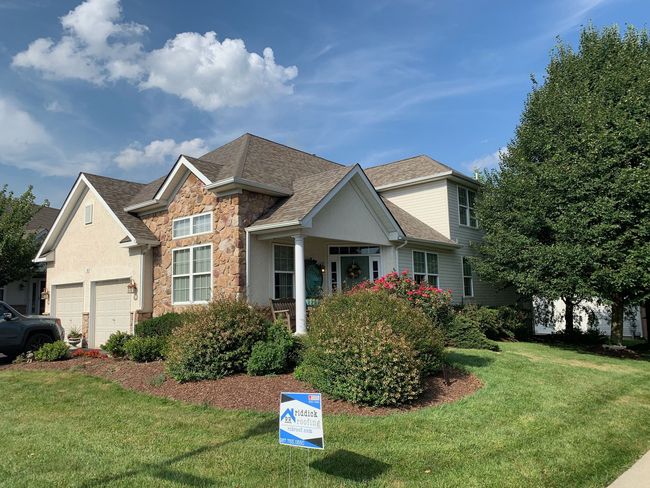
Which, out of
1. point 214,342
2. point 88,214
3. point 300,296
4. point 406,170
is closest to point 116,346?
point 214,342

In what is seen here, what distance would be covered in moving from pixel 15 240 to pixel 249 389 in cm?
1702

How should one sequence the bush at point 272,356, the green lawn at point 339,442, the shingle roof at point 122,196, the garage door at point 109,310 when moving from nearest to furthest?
the green lawn at point 339,442
the bush at point 272,356
the shingle roof at point 122,196
the garage door at point 109,310

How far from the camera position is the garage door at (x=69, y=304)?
17.4 m

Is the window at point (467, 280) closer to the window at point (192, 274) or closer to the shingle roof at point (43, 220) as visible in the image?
the window at point (192, 274)

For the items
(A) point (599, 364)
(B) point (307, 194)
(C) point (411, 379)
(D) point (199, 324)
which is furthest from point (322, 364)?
(A) point (599, 364)

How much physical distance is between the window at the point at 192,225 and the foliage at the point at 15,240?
33.2 feet

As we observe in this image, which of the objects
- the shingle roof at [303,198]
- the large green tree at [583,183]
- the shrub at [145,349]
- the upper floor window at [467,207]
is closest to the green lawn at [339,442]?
the shrub at [145,349]

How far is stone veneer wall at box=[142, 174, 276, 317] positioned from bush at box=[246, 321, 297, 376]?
2.18m

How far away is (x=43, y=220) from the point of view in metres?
27.8

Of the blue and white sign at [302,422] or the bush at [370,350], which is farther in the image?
the bush at [370,350]

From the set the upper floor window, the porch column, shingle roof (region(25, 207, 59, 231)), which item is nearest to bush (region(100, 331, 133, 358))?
the porch column

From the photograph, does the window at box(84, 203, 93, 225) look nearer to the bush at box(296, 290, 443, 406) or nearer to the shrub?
the shrub

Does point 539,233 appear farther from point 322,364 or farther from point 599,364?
point 322,364

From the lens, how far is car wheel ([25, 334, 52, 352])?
12711mm
